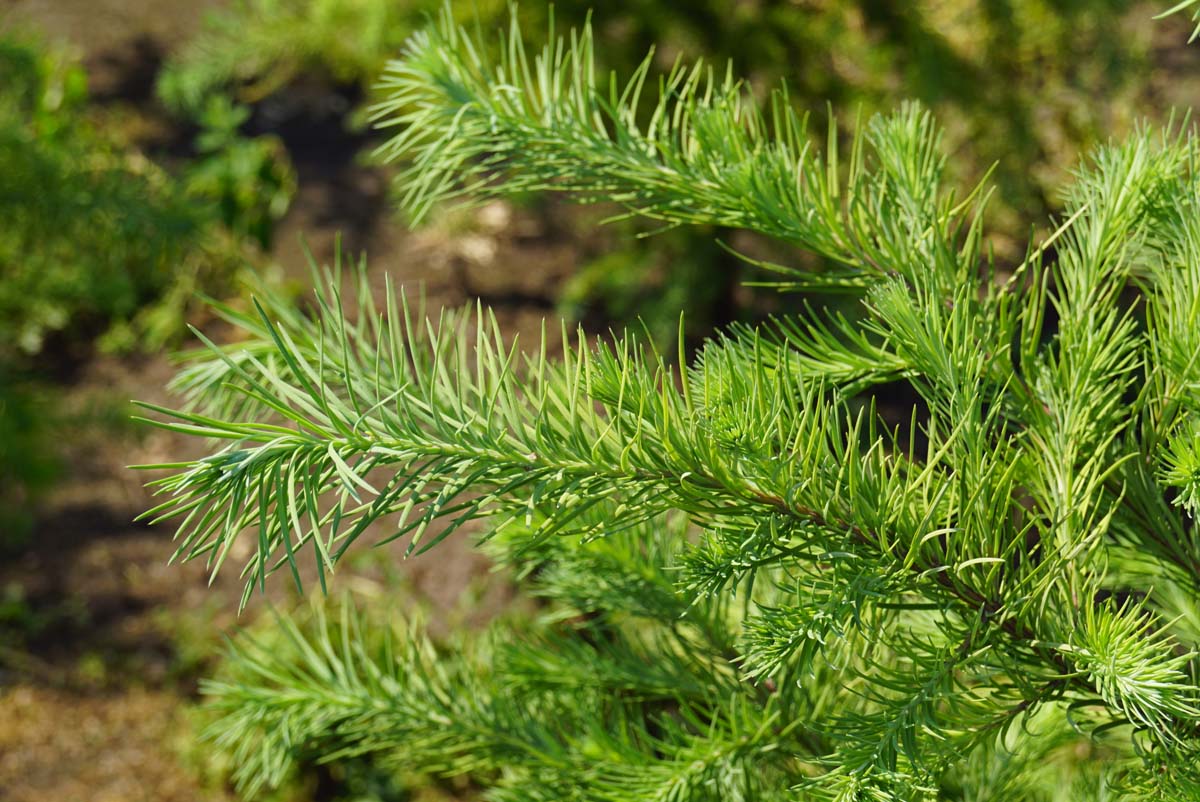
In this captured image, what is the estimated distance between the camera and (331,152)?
4.28 meters

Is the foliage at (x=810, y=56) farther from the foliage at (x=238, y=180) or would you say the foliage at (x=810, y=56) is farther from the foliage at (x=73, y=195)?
the foliage at (x=73, y=195)

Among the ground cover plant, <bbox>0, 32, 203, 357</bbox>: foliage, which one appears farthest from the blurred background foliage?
the ground cover plant

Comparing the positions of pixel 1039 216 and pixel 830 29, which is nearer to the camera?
pixel 830 29

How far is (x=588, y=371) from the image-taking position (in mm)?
604

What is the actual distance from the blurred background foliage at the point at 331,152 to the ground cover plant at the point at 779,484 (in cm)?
144

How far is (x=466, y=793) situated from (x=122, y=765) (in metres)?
0.88

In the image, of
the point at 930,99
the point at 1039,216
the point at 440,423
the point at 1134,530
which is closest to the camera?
the point at 440,423

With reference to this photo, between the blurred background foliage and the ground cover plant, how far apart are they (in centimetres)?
144

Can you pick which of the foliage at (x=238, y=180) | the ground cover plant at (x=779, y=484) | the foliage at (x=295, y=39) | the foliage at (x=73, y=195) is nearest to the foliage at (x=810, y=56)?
the foliage at (x=295, y=39)

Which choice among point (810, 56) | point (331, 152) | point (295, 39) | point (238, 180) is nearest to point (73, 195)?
point (295, 39)

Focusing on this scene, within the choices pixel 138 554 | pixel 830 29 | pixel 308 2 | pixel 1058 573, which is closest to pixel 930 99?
pixel 830 29

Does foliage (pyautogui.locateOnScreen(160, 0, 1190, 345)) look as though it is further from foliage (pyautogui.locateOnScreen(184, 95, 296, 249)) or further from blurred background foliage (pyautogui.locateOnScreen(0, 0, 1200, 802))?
foliage (pyautogui.locateOnScreen(184, 95, 296, 249))

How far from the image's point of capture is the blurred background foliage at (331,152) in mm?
2332

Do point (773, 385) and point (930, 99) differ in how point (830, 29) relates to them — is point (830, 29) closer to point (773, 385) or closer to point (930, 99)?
point (930, 99)
